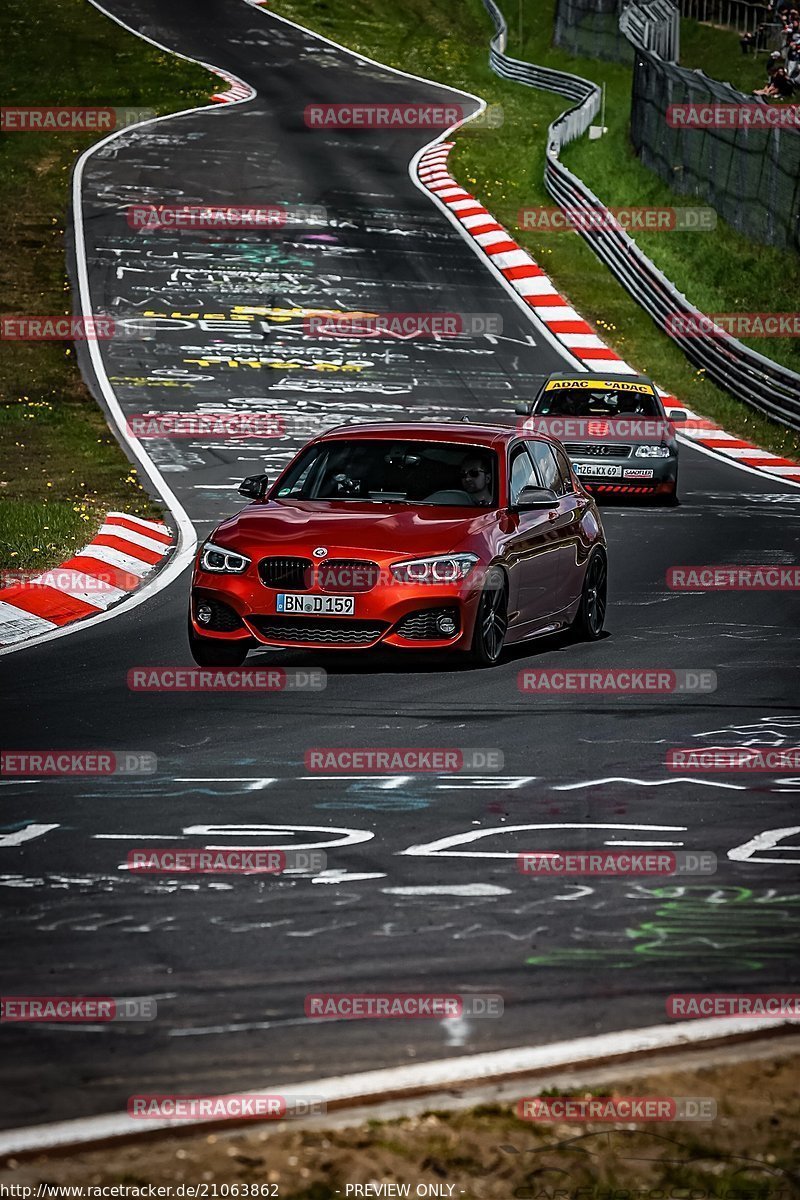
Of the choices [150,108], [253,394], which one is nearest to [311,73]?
[150,108]

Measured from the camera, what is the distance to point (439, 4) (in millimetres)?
65812

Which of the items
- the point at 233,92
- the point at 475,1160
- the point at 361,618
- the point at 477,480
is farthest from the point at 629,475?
the point at 233,92

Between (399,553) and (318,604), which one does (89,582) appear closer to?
(318,604)

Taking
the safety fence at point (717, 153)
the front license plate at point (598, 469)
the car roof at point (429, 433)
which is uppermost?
the car roof at point (429, 433)

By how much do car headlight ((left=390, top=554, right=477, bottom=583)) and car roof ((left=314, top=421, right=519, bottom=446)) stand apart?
57.8 inches

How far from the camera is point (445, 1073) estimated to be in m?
5.16

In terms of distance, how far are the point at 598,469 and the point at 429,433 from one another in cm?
950

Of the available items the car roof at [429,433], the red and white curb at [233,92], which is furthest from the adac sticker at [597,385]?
the red and white curb at [233,92]

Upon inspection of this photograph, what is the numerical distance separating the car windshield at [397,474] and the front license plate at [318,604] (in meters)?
1.15

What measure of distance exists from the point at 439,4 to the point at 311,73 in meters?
12.1

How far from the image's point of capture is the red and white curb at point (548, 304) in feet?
87.9

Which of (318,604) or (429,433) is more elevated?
(429,433)

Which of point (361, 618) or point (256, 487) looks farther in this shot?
point (256, 487)

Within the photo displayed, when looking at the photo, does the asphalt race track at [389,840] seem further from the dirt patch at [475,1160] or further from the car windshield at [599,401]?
the car windshield at [599,401]
